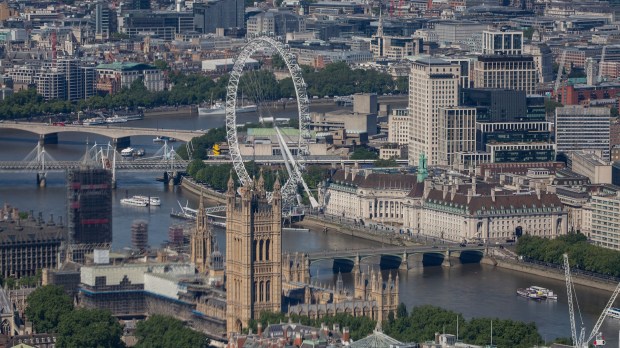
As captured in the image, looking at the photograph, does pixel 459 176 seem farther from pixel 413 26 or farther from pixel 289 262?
pixel 413 26

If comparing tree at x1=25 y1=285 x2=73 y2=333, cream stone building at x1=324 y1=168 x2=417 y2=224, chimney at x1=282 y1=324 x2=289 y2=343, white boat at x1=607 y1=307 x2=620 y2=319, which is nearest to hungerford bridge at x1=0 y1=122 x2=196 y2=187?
cream stone building at x1=324 y1=168 x2=417 y2=224

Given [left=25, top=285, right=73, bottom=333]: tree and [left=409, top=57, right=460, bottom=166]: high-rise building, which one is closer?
[left=25, top=285, right=73, bottom=333]: tree

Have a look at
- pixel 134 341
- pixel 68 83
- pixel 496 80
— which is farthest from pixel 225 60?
pixel 134 341

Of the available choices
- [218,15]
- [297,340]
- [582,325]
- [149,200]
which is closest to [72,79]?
[218,15]

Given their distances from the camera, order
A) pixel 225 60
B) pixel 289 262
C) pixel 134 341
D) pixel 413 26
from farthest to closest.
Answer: pixel 413 26
pixel 225 60
pixel 289 262
pixel 134 341

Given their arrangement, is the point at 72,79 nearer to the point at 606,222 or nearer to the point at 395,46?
the point at 395,46

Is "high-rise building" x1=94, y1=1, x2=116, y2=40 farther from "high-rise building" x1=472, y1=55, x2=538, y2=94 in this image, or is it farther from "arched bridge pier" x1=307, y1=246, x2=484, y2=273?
"arched bridge pier" x1=307, y1=246, x2=484, y2=273
